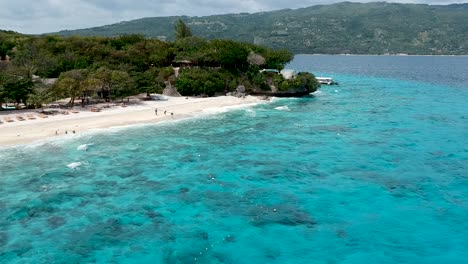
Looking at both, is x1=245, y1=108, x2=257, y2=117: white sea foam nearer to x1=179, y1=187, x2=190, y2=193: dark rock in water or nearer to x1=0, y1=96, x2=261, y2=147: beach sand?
x1=0, y1=96, x2=261, y2=147: beach sand

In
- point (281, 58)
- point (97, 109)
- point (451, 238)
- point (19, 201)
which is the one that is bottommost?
point (451, 238)

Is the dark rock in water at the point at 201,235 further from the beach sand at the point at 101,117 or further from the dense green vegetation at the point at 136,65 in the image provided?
the dense green vegetation at the point at 136,65

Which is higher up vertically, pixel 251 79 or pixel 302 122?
pixel 251 79

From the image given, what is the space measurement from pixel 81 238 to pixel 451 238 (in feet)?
68.4

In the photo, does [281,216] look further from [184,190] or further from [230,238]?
[184,190]

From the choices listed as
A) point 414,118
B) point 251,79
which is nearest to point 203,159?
point 414,118

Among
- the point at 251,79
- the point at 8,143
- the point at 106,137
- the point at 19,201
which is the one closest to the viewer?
the point at 19,201

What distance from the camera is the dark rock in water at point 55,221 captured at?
A: 24.8m

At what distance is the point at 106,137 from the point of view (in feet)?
150

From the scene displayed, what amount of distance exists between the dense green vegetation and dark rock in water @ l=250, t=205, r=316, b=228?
42.0 m

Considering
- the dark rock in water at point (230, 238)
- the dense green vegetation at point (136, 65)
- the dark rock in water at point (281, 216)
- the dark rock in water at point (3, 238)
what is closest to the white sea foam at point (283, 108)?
the dense green vegetation at point (136, 65)

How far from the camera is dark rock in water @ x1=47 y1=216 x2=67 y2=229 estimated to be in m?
24.8

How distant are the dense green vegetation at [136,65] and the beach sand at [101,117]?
3.77 m

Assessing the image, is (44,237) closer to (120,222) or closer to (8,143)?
(120,222)
